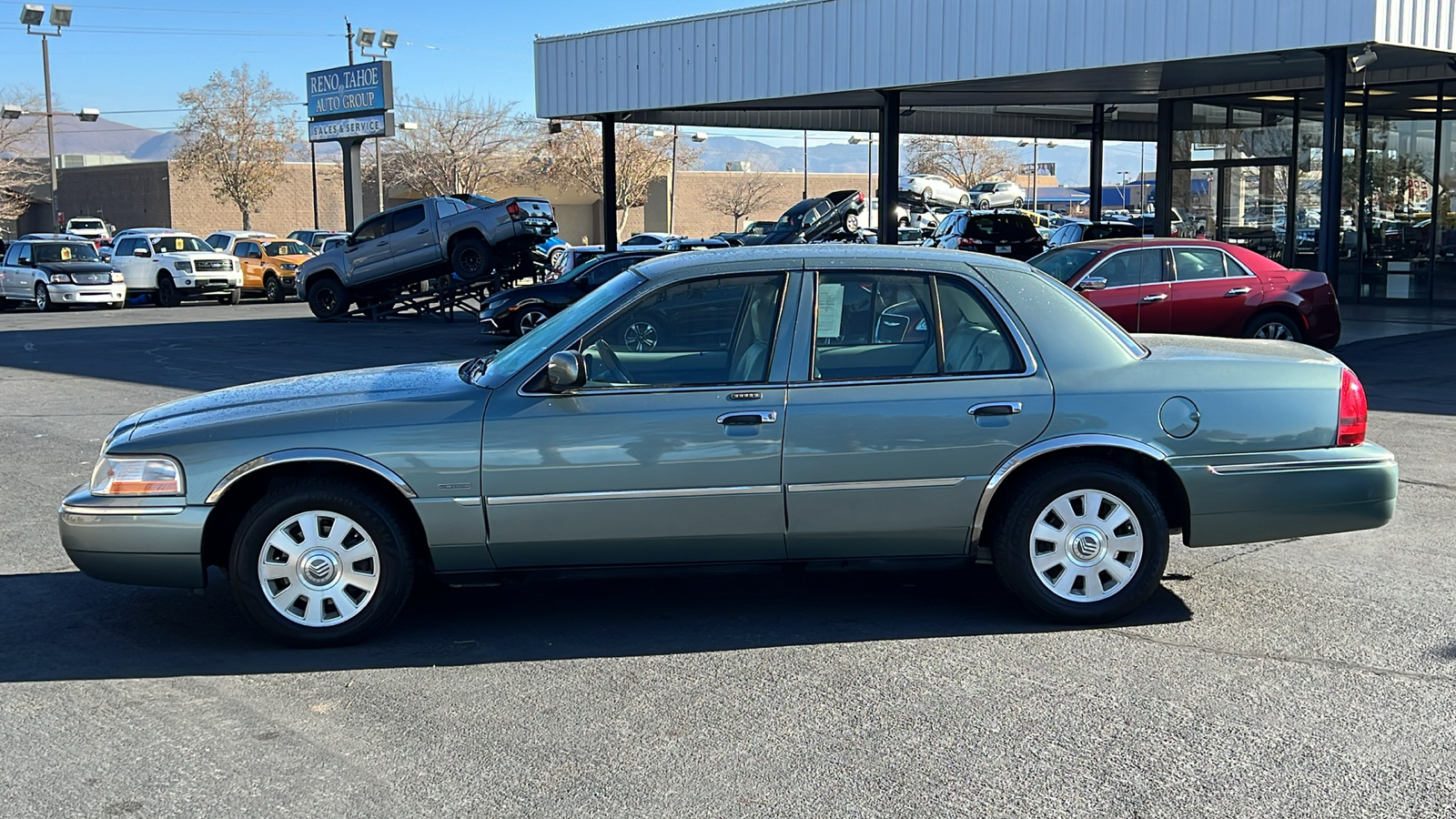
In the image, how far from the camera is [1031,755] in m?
4.30

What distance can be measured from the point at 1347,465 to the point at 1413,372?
1034 cm

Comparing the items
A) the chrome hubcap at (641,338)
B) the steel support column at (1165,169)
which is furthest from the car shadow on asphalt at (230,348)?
the steel support column at (1165,169)

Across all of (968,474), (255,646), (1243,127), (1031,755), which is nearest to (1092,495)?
(968,474)

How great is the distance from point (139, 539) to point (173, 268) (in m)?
29.8

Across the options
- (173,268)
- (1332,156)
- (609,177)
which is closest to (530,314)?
(609,177)

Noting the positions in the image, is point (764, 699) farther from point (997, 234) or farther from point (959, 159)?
point (959, 159)

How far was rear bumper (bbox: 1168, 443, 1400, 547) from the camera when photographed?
559 cm

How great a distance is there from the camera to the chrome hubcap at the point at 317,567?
5371 mm

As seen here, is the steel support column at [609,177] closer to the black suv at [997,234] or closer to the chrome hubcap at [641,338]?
the black suv at [997,234]

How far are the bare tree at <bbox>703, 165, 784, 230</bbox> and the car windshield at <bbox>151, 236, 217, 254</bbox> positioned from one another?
43990 mm

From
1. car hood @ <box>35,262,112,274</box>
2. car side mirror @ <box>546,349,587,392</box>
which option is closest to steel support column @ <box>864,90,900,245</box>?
car side mirror @ <box>546,349,587,392</box>

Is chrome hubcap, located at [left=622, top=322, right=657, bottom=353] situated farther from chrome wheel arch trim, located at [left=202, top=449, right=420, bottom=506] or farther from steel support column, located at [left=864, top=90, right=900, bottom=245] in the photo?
steel support column, located at [left=864, top=90, right=900, bottom=245]

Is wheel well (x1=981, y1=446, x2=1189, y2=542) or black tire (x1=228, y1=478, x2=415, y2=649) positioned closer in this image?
black tire (x1=228, y1=478, x2=415, y2=649)

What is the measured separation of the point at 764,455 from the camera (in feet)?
17.8
